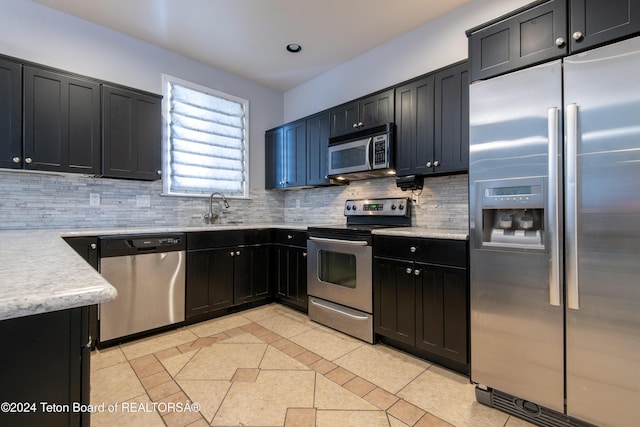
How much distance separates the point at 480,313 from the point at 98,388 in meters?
2.36

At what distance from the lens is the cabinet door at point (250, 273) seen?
3.25m

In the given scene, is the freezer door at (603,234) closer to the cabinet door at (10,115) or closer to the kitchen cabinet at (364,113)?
the kitchen cabinet at (364,113)

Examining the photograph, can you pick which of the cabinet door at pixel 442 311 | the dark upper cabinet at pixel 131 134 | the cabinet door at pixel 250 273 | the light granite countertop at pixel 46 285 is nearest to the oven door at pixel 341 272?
the cabinet door at pixel 442 311

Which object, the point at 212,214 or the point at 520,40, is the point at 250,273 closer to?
the point at 212,214

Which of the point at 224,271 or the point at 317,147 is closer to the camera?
the point at 224,271

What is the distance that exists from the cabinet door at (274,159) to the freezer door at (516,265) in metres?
2.54

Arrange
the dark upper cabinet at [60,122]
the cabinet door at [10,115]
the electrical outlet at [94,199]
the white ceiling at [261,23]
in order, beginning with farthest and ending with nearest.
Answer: the electrical outlet at [94,199] < the white ceiling at [261,23] < the dark upper cabinet at [60,122] < the cabinet door at [10,115]

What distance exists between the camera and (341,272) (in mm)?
2803

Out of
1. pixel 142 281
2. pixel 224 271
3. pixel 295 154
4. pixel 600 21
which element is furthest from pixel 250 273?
pixel 600 21

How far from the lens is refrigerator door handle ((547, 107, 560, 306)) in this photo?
1531 millimetres

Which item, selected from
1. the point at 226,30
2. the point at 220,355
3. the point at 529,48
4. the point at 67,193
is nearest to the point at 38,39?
the point at 67,193

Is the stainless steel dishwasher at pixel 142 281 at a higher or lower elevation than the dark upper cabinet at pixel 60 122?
lower

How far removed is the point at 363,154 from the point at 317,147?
0.74 meters

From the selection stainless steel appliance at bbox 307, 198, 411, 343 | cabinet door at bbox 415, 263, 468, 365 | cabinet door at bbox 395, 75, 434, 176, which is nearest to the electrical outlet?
stainless steel appliance at bbox 307, 198, 411, 343
